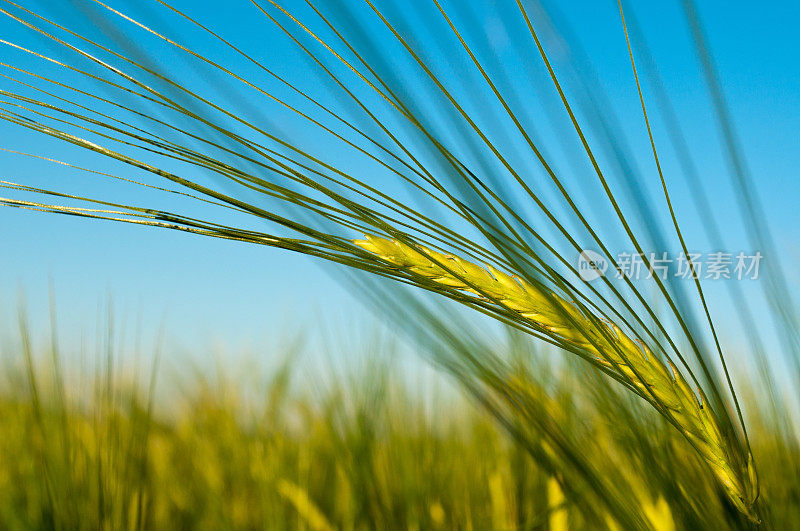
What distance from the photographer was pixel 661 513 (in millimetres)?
550

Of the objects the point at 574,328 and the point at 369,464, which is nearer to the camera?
the point at 574,328

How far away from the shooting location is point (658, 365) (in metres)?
0.41

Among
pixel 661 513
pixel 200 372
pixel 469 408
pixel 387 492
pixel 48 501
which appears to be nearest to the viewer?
pixel 661 513

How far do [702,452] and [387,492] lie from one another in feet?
1.74

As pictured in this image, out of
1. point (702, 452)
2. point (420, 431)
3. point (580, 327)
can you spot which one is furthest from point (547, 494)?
point (580, 327)

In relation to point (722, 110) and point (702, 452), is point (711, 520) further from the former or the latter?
point (722, 110)

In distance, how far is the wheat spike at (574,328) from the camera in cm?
40

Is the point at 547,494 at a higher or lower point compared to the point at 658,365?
lower

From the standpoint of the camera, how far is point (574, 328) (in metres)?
0.41

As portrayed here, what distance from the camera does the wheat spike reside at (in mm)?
404

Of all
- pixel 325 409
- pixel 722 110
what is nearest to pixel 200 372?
pixel 325 409

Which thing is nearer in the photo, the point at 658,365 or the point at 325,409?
the point at 658,365

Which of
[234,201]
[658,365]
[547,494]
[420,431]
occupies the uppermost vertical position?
[234,201]

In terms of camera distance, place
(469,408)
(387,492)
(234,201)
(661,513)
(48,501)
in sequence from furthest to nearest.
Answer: (469,408) < (387,492) < (48,501) < (661,513) < (234,201)
